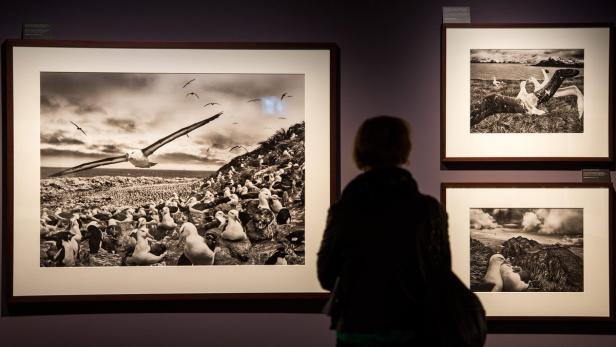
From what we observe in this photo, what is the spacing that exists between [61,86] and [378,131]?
4.58 ft

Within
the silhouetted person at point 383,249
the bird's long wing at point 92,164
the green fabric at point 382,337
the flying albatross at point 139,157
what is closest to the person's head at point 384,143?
the silhouetted person at point 383,249

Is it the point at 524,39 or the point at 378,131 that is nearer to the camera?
the point at 378,131

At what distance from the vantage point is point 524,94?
7.71 feet

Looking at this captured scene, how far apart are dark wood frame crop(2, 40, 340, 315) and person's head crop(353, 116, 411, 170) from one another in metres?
0.74

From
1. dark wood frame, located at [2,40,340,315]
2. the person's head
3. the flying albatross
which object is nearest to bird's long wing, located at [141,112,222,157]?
the flying albatross

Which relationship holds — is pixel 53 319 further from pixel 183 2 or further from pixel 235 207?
pixel 183 2

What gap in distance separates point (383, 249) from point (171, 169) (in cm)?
112

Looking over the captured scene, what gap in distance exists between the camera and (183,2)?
238 centimetres

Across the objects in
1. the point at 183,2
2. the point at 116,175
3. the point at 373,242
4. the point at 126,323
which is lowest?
the point at 126,323

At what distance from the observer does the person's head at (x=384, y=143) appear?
158 centimetres

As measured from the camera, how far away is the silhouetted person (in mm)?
1526

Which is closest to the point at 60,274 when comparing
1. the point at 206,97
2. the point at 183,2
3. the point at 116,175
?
the point at 116,175

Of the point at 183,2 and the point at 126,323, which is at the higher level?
the point at 183,2

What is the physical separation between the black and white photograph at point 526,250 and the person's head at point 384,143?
2.88 feet
